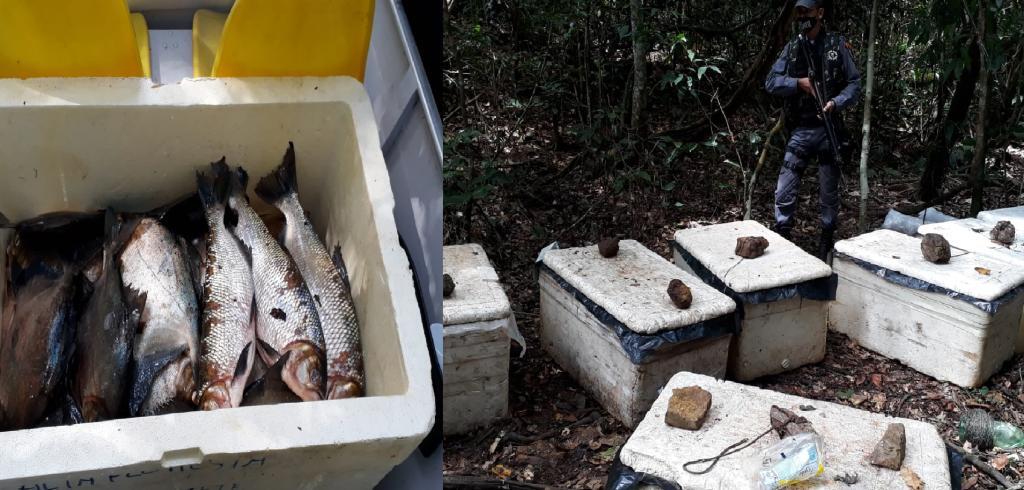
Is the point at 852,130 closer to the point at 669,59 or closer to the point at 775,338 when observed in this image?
the point at 669,59

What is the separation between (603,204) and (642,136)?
443 millimetres

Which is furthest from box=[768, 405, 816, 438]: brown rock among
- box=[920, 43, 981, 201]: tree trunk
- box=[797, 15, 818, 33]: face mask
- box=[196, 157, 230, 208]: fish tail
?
box=[920, 43, 981, 201]: tree trunk

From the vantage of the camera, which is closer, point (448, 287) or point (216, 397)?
point (216, 397)

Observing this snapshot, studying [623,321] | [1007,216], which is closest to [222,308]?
[623,321]

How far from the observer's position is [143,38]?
242cm

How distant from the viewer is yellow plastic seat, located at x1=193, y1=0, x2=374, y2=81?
201 centimetres

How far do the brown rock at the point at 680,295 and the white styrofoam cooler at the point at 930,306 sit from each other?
902mm

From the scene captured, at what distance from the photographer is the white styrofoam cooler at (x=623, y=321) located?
8.70 ft

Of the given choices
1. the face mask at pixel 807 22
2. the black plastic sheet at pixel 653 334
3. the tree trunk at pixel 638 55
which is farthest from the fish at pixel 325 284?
the face mask at pixel 807 22

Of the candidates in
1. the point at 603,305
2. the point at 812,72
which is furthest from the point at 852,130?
the point at 603,305

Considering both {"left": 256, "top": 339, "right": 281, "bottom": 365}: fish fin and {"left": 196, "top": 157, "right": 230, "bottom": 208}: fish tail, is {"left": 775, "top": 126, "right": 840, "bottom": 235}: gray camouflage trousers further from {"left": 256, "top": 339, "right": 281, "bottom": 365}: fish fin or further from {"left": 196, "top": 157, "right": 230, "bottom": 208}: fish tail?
{"left": 256, "top": 339, "right": 281, "bottom": 365}: fish fin

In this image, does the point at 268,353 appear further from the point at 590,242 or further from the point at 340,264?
the point at 590,242

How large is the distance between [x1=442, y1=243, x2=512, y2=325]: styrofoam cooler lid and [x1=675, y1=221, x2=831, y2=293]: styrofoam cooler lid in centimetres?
81

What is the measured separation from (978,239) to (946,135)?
112 centimetres
